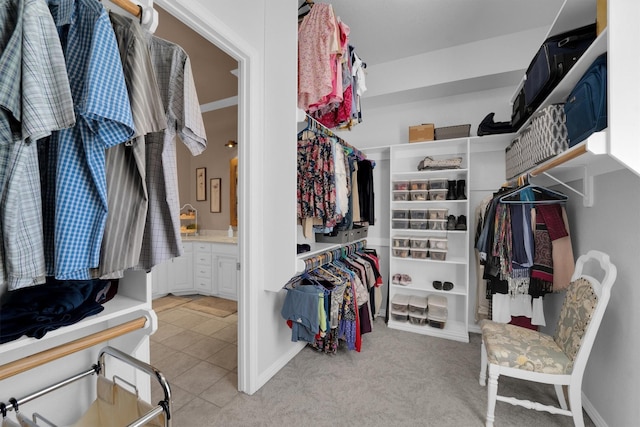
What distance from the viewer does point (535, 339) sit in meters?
1.75

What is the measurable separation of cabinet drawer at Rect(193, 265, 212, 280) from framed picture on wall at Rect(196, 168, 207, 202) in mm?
1197

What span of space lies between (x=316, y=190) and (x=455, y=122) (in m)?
2.03

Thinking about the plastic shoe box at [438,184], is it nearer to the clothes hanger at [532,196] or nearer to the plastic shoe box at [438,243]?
the plastic shoe box at [438,243]

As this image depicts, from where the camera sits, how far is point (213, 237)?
4395 millimetres

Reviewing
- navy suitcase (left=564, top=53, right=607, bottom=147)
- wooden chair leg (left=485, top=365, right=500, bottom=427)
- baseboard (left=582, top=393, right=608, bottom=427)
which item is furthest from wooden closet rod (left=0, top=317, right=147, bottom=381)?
baseboard (left=582, top=393, right=608, bottom=427)

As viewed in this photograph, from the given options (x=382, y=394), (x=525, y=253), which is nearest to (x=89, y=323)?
(x=382, y=394)

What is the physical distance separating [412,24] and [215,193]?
354 cm

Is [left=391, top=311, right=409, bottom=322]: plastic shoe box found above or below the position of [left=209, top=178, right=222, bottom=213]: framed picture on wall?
below

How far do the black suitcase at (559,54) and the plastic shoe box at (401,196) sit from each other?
1.44 metres

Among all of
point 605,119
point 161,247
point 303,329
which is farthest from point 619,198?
point 161,247

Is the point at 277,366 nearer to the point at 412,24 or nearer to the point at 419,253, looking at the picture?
the point at 419,253

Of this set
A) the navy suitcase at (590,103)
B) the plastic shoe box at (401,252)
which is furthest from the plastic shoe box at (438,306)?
the navy suitcase at (590,103)

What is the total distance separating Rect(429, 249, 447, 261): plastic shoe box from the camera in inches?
112

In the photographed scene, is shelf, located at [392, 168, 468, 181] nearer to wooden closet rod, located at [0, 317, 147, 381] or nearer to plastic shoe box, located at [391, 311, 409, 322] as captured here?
plastic shoe box, located at [391, 311, 409, 322]
